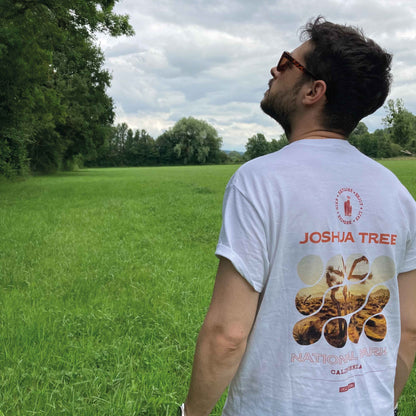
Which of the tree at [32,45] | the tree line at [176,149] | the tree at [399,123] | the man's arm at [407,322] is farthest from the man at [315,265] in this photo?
the tree line at [176,149]

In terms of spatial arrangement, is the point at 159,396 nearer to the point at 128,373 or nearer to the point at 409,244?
the point at 128,373

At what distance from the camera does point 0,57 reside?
12.2 m

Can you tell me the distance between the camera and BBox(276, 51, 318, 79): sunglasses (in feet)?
4.33

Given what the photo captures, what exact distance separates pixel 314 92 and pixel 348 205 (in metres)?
0.38

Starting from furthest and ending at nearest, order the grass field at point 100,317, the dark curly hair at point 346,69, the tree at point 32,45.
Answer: the tree at point 32,45
the grass field at point 100,317
the dark curly hair at point 346,69

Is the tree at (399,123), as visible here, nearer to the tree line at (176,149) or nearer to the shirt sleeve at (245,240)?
the shirt sleeve at (245,240)

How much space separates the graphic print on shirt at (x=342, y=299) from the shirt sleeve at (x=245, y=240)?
0.15 m

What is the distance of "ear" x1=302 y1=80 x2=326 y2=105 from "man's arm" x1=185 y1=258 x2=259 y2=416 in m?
0.59

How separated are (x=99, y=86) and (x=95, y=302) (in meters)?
35.5

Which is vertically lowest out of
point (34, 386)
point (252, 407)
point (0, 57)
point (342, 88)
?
point (34, 386)

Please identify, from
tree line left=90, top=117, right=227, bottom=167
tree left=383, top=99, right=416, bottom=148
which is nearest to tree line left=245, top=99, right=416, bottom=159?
tree left=383, top=99, right=416, bottom=148

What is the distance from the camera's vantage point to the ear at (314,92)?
49.9 inches

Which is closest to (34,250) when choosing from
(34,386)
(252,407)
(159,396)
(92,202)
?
(34,386)

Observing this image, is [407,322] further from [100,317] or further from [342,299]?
[100,317]
